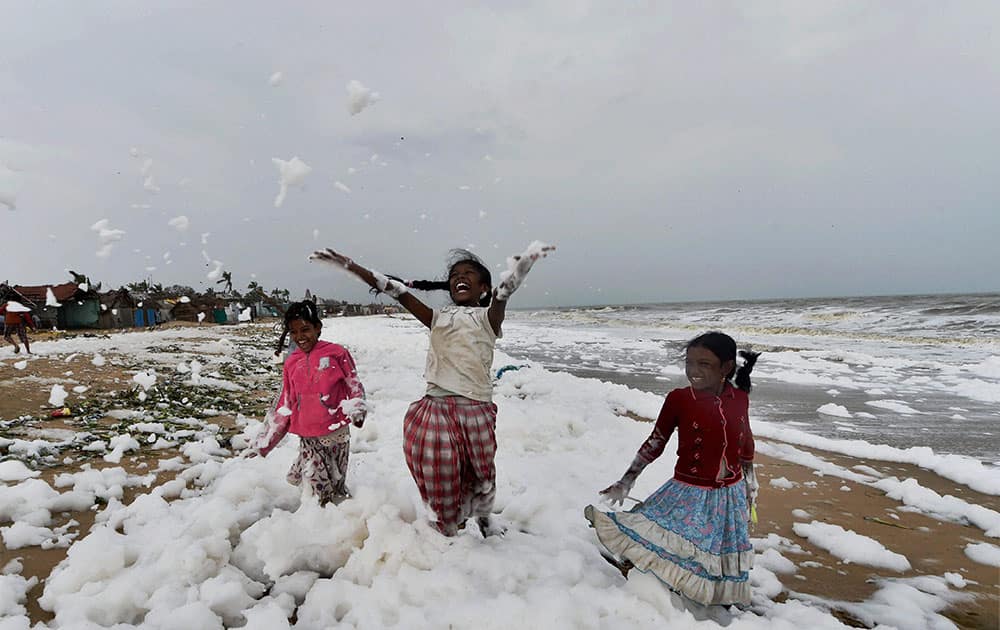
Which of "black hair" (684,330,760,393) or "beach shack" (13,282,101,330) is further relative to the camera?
"beach shack" (13,282,101,330)

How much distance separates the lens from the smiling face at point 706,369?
248 cm

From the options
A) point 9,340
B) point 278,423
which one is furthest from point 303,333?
point 9,340

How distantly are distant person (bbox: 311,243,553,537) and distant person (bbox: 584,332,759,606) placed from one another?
2.98 feet

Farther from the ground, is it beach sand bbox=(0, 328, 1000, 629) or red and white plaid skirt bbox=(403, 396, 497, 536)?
red and white plaid skirt bbox=(403, 396, 497, 536)

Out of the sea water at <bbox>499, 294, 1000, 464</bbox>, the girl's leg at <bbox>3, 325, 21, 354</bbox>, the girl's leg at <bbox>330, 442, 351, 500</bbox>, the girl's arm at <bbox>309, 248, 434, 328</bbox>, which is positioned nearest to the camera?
the girl's arm at <bbox>309, 248, 434, 328</bbox>

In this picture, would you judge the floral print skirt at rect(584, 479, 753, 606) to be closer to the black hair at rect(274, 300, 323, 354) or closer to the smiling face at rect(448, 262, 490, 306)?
the smiling face at rect(448, 262, 490, 306)

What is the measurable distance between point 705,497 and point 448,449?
4.41ft

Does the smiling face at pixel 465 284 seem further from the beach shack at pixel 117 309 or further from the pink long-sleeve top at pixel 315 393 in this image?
the beach shack at pixel 117 309

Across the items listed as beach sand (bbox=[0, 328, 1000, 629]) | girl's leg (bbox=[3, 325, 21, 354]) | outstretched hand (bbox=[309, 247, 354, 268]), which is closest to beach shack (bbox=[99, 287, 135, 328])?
girl's leg (bbox=[3, 325, 21, 354])

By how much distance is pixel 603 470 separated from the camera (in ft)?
15.8

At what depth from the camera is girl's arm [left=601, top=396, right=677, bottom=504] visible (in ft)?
8.47

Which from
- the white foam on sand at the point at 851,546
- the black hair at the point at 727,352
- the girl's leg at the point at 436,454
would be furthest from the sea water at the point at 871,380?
the white foam on sand at the point at 851,546

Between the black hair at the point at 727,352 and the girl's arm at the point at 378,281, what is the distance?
1469mm

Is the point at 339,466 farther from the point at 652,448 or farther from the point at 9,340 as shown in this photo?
the point at 9,340
